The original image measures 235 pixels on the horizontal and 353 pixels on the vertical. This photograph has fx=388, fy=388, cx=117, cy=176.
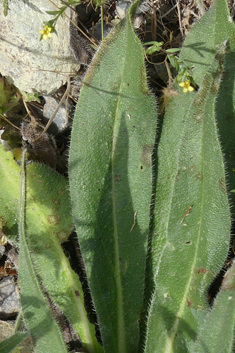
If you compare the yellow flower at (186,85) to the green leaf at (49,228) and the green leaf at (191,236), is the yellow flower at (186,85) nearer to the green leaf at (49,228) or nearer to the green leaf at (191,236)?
the green leaf at (191,236)

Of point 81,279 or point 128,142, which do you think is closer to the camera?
point 128,142

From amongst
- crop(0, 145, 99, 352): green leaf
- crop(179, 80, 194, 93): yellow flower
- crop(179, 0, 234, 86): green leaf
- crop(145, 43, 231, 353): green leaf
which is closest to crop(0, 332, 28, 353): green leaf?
crop(0, 145, 99, 352): green leaf

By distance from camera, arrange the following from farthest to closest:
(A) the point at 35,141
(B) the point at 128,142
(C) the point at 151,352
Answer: (A) the point at 35,141, (B) the point at 128,142, (C) the point at 151,352

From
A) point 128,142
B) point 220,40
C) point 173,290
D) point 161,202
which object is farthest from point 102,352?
point 220,40

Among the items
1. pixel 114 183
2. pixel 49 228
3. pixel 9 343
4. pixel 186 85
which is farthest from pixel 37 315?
pixel 186 85

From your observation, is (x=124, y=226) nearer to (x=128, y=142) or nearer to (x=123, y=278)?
(x=123, y=278)

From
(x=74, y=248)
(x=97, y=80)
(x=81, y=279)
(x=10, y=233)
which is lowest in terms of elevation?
(x=81, y=279)

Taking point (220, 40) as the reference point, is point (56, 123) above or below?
below
